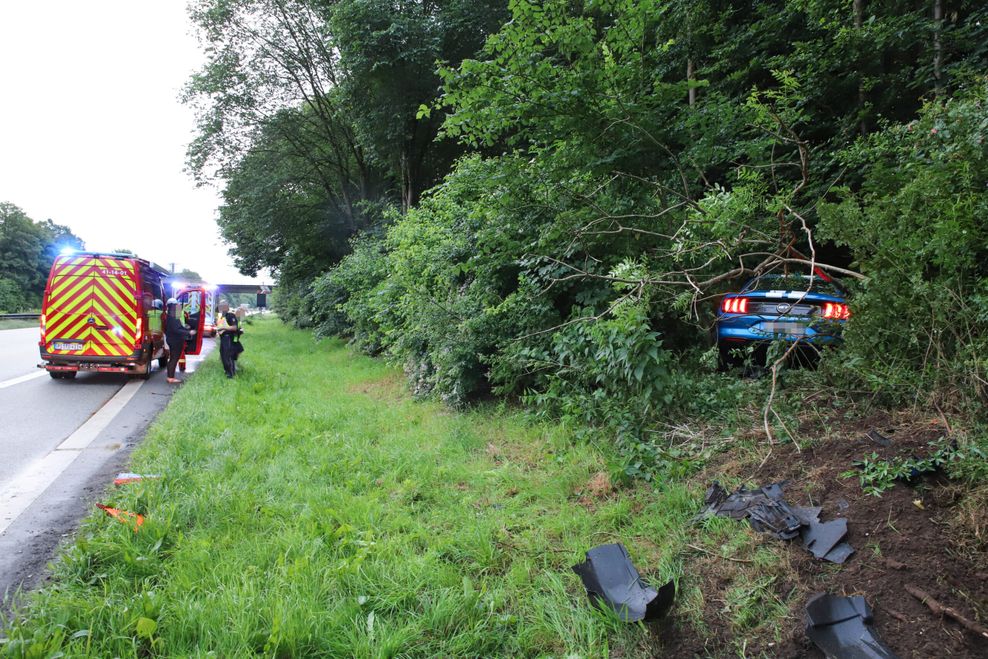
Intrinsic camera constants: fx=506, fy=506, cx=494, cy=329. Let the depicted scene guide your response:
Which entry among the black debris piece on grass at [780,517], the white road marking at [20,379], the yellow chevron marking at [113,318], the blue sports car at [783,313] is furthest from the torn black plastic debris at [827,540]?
the yellow chevron marking at [113,318]

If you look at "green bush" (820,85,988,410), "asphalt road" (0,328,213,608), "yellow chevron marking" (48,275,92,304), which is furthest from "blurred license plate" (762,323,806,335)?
"yellow chevron marking" (48,275,92,304)

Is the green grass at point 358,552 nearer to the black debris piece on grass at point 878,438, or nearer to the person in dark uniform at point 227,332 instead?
the black debris piece on grass at point 878,438

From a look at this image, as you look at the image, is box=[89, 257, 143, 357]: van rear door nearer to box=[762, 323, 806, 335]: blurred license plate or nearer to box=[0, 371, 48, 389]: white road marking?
box=[0, 371, 48, 389]: white road marking

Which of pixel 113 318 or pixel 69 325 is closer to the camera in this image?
pixel 69 325

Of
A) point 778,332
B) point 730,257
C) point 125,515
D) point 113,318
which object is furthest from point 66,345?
point 778,332

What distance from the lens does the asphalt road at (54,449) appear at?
315cm

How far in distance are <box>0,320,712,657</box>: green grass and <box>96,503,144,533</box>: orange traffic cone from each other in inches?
2.5

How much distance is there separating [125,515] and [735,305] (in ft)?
18.7

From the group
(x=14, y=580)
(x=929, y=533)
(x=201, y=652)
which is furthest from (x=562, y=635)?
(x=14, y=580)

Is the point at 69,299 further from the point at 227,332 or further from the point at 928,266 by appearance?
the point at 928,266

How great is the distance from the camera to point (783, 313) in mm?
4152

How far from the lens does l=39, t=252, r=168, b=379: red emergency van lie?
8961mm

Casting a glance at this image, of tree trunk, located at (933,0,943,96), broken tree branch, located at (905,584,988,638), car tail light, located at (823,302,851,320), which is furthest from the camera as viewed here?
tree trunk, located at (933,0,943,96)

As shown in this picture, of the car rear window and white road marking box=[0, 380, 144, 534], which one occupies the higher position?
the car rear window
